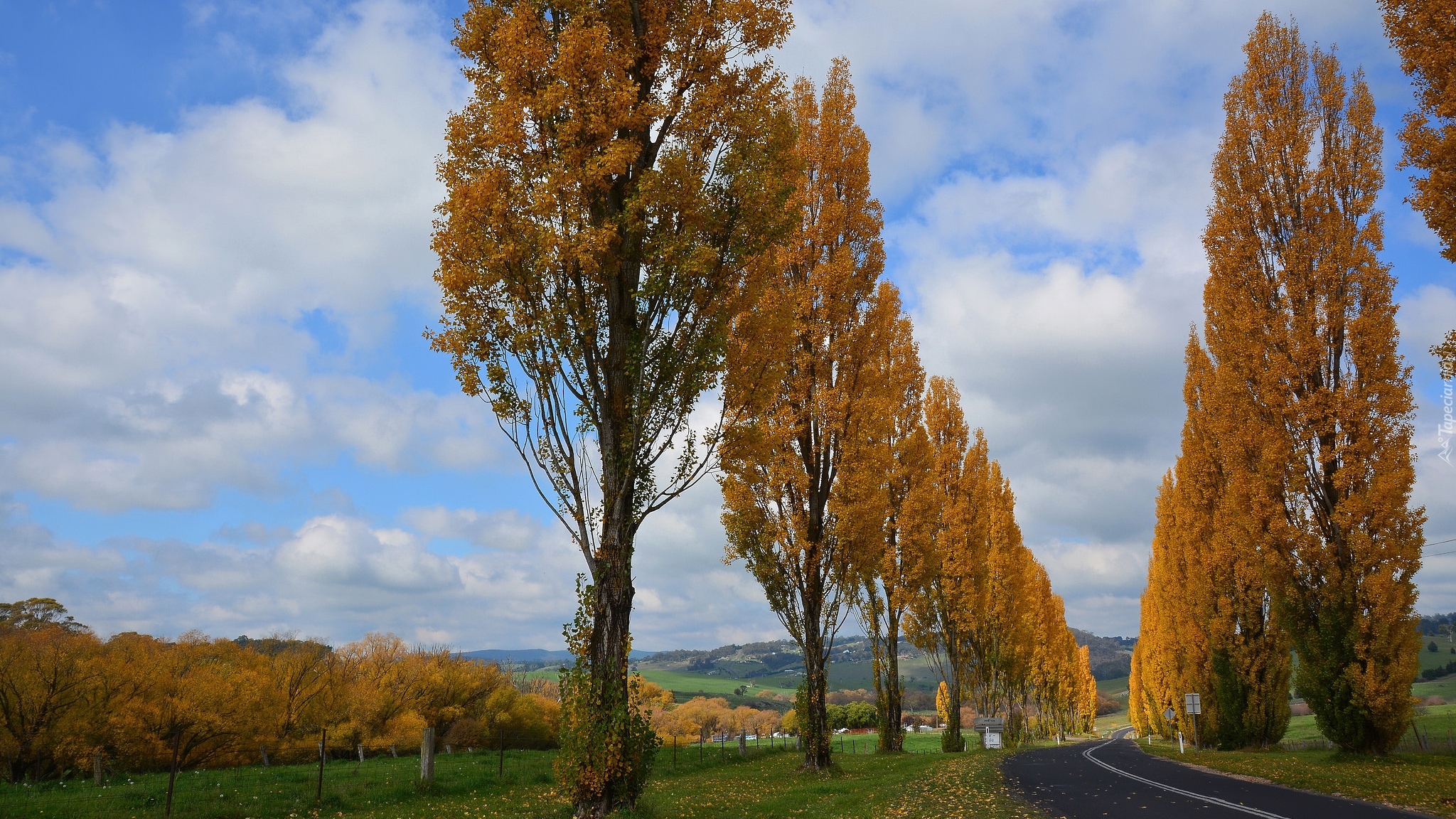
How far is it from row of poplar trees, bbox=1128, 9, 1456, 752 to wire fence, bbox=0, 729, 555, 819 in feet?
68.0

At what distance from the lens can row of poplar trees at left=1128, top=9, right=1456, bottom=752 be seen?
724 inches

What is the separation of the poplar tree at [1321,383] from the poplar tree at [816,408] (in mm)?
11650

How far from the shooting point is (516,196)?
1057 cm

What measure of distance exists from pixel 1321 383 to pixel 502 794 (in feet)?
78.1

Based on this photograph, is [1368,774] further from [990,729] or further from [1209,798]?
[990,729]

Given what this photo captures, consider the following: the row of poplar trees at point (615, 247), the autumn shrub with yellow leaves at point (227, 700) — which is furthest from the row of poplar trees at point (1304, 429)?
the autumn shrub with yellow leaves at point (227, 700)

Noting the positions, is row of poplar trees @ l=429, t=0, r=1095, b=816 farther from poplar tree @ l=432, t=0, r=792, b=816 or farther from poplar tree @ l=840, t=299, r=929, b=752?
poplar tree @ l=840, t=299, r=929, b=752

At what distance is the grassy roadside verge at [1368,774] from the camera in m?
12.9

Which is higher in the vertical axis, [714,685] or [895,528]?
[895,528]

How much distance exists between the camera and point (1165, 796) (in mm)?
15023

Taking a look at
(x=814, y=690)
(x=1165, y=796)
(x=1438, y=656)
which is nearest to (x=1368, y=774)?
(x=1165, y=796)

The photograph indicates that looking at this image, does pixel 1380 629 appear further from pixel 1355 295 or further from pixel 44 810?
pixel 44 810

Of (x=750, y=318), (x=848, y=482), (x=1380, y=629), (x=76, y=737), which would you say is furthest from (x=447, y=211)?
(x=1380, y=629)

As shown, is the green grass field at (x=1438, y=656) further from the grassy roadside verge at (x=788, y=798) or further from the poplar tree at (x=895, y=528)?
the grassy roadside verge at (x=788, y=798)
